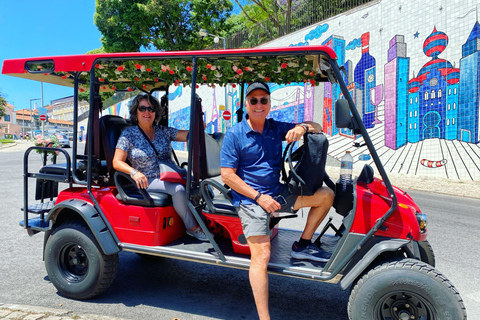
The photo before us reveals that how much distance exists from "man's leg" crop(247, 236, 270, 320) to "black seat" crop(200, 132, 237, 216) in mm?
403

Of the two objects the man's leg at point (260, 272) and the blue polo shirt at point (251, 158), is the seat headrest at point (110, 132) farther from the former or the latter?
the man's leg at point (260, 272)

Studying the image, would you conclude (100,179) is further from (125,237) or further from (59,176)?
(125,237)

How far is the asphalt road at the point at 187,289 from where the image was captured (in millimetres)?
3104

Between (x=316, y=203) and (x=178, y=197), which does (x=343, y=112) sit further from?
(x=178, y=197)

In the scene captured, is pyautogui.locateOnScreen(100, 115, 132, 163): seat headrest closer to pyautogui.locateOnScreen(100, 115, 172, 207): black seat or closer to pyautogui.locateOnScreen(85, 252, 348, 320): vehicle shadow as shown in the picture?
pyautogui.locateOnScreen(100, 115, 172, 207): black seat

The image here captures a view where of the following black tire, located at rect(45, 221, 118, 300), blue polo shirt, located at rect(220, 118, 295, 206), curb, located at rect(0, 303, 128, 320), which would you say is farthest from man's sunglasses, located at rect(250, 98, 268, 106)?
curb, located at rect(0, 303, 128, 320)

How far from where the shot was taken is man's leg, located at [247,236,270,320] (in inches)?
102

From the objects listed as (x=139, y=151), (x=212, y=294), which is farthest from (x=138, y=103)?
(x=212, y=294)

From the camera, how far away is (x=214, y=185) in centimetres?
303

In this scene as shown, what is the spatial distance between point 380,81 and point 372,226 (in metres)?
12.6

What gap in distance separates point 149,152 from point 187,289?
1.48 m

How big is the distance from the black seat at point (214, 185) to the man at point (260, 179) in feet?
0.61

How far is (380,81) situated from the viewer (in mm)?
13750

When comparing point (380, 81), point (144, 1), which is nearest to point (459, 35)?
point (380, 81)
